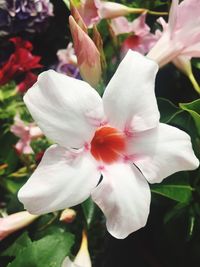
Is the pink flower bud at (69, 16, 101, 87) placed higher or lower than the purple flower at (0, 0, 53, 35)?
higher

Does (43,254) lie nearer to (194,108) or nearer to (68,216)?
(68,216)

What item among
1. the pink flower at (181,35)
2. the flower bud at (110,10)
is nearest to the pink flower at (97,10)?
the flower bud at (110,10)

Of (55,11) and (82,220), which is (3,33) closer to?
(55,11)

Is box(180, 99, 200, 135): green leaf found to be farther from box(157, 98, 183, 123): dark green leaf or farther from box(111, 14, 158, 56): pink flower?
box(111, 14, 158, 56): pink flower

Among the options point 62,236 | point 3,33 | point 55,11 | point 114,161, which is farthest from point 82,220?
point 55,11

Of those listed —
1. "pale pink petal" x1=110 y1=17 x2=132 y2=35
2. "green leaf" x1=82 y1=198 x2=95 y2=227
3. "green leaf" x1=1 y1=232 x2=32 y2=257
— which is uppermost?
"pale pink petal" x1=110 y1=17 x2=132 y2=35

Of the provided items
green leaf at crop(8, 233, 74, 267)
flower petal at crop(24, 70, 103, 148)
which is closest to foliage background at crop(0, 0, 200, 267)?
green leaf at crop(8, 233, 74, 267)
